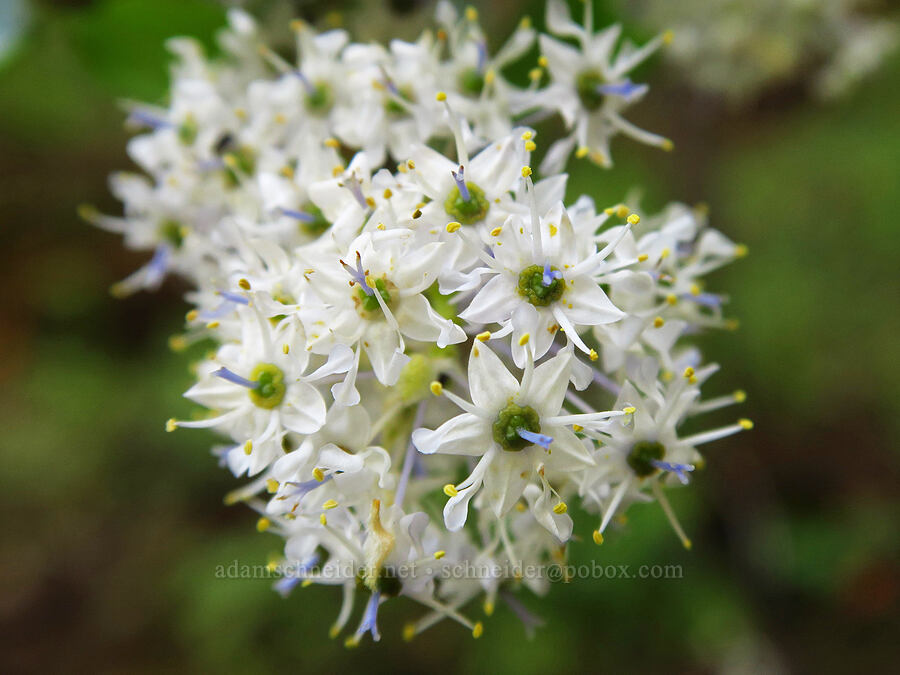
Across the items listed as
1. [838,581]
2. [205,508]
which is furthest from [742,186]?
[205,508]

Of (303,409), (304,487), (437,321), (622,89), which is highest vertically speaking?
(622,89)

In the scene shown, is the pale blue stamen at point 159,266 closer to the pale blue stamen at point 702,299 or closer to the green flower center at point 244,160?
the green flower center at point 244,160

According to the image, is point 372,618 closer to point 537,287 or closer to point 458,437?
point 458,437

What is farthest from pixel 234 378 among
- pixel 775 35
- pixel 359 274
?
pixel 775 35

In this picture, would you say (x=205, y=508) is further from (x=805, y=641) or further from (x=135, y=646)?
(x=805, y=641)

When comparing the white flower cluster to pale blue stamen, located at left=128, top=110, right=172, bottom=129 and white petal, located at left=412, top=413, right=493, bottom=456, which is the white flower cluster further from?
pale blue stamen, located at left=128, top=110, right=172, bottom=129

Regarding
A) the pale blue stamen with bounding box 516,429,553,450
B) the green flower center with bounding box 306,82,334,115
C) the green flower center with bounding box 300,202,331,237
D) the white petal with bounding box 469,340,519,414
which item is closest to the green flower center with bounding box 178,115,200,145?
the green flower center with bounding box 306,82,334,115
